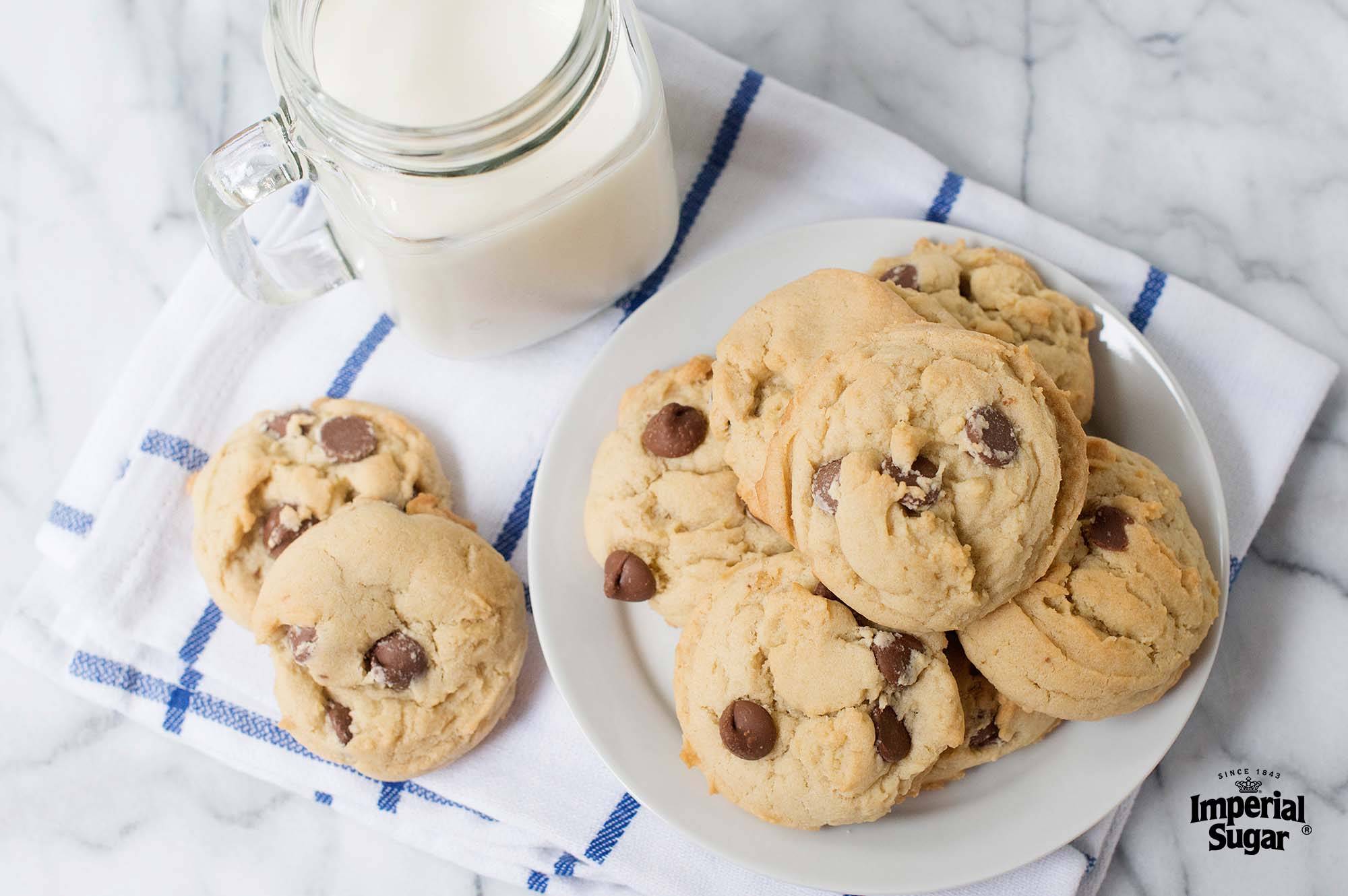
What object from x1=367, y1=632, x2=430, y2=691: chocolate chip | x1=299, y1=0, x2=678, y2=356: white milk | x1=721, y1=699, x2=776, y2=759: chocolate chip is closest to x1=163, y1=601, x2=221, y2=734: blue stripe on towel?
x1=367, y1=632, x2=430, y2=691: chocolate chip

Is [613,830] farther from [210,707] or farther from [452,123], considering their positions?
[452,123]

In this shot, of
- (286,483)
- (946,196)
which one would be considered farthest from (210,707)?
(946,196)

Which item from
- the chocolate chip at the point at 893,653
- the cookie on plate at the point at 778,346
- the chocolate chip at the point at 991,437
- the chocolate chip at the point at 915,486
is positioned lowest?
the chocolate chip at the point at 893,653

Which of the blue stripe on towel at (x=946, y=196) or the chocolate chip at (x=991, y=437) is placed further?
the blue stripe on towel at (x=946, y=196)

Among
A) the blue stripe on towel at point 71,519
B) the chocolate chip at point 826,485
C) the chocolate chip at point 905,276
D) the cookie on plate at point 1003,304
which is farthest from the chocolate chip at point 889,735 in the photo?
the blue stripe on towel at point 71,519

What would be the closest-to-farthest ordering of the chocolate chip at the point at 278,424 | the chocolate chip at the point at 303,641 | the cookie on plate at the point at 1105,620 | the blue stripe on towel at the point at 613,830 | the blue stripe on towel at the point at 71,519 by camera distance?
the cookie on plate at the point at 1105,620, the chocolate chip at the point at 303,641, the blue stripe on towel at the point at 613,830, the chocolate chip at the point at 278,424, the blue stripe on towel at the point at 71,519

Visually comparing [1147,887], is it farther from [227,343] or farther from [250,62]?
[250,62]

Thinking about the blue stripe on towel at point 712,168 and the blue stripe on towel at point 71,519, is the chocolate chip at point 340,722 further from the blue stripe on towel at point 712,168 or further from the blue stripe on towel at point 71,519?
the blue stripe on towel at point 712,168
